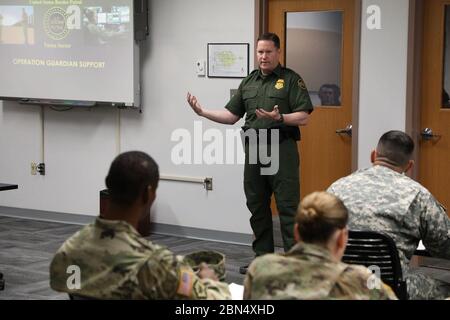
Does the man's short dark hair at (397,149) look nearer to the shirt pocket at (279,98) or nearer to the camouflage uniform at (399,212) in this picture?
the camouflage uniform at (399,212)

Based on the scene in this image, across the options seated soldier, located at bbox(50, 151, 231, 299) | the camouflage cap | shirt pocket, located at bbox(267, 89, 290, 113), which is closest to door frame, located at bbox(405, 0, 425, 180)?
shirt pocket, located at bbox(267, 89, 290, 113)

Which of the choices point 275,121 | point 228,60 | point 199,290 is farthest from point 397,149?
point 228,60

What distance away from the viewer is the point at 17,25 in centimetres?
711

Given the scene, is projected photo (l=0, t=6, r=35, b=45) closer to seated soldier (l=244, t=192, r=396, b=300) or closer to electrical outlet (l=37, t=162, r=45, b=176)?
electrical outlet (l=37, t=162, r=45, b=176)

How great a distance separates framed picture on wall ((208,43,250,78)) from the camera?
20.2ft

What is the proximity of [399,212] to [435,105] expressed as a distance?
2660 millimetres

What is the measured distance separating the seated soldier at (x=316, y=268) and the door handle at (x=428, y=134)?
3.50 meters

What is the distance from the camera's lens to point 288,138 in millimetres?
5031

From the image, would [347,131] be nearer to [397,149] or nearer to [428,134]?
[428,134]

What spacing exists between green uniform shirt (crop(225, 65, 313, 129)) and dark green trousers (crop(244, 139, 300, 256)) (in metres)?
0.19

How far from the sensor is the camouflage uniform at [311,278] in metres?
2.07

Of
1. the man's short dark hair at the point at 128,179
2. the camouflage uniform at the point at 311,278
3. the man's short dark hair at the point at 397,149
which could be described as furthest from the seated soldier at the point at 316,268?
the man's short dark hair at the point at 397,149

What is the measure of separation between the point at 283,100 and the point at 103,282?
3.04 m
